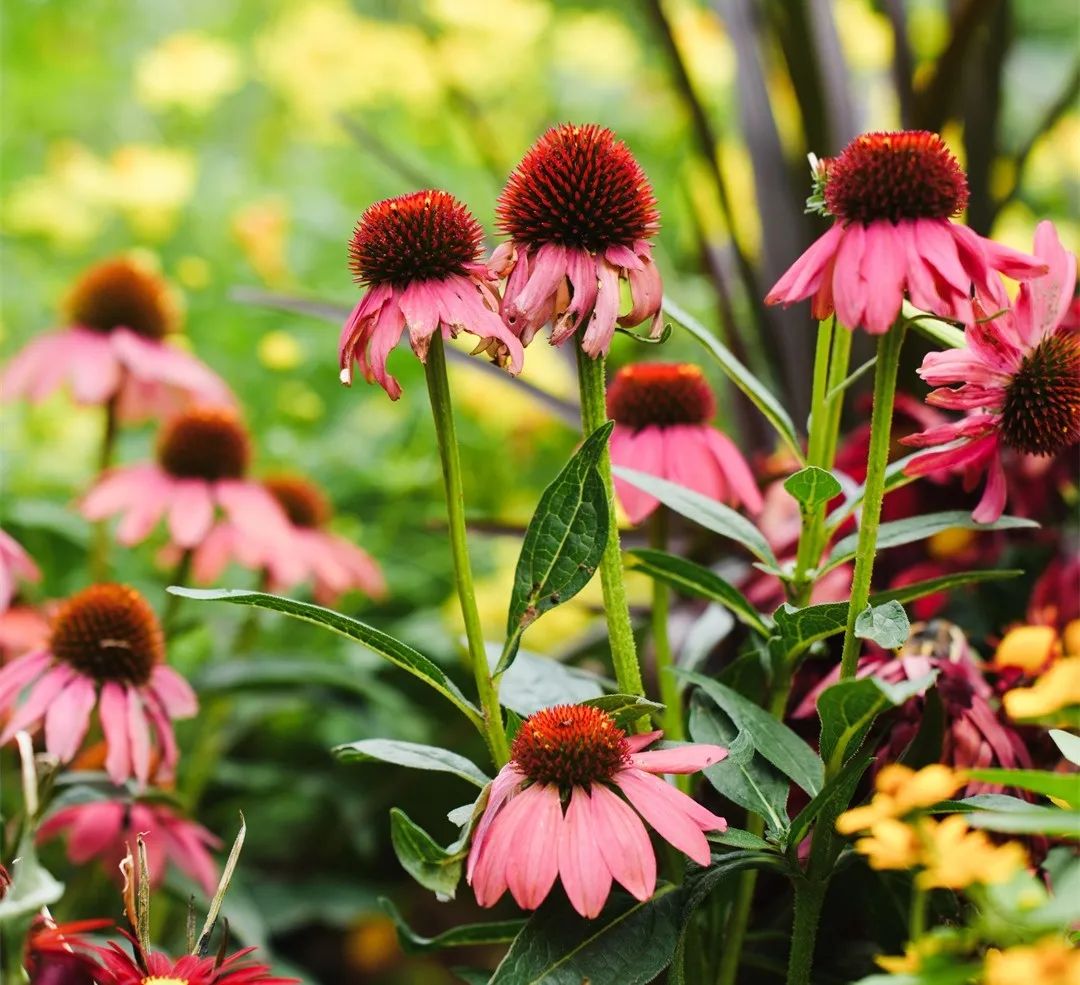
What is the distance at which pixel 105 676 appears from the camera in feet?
2.23

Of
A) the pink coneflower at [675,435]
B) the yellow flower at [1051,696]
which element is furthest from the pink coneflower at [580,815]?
the pink coneflower at [675,435]

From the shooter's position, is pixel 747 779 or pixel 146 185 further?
pixel 146 185

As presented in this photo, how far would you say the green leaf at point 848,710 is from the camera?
394 mm

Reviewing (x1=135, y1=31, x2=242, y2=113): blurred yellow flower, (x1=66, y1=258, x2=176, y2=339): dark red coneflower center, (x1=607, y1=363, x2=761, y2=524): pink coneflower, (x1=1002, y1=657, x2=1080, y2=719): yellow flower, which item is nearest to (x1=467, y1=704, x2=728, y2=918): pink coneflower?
(x1=1002, y1=657, x2=1080, y2=719): yellow flower

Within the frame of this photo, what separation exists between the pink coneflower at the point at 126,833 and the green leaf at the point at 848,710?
0.36 metres

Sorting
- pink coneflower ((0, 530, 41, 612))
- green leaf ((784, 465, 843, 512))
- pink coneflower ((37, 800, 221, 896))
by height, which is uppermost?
green leaf ((784, 465, 843, 512))

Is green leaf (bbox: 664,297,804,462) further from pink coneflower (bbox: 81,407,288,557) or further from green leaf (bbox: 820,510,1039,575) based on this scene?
pink coneflower (bbox: 81,407,288,557)

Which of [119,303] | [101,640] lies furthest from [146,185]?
[101,640]

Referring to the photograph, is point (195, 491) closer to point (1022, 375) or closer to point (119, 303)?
point (119, 303)

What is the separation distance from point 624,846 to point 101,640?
376mm

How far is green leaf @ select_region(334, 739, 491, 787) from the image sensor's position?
1.47 feet

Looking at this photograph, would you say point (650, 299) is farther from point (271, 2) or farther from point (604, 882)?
point (271, 2)

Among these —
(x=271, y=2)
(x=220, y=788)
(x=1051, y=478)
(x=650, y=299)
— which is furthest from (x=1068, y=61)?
(x=650, y=299)

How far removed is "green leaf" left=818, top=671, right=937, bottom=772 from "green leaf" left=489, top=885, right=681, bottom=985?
0.26 ft
